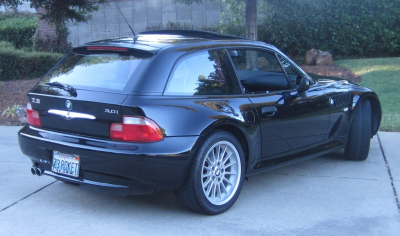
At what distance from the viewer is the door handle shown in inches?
193

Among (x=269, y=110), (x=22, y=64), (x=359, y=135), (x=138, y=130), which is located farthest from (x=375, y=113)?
(x=22, y=64)

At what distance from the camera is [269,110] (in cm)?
497

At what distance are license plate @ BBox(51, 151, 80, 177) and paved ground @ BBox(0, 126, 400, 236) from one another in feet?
1.37

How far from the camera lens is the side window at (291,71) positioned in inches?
217

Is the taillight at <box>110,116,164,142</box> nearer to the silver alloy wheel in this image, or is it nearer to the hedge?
the silver alloy wheel

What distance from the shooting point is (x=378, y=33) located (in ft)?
47.2

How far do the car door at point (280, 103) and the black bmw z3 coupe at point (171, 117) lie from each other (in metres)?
0.01

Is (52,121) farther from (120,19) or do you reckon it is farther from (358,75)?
(120,19)

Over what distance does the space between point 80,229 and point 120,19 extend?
13.1 metres

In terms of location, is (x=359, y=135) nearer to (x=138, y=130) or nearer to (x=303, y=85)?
(x=303, y=85)

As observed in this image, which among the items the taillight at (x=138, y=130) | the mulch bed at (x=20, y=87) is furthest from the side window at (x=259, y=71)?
the mulch bed at (x=20, y=87)

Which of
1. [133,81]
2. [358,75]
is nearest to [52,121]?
[133,81]

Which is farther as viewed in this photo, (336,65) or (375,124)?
(336,65)

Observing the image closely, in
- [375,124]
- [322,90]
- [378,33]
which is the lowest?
[375,124]
